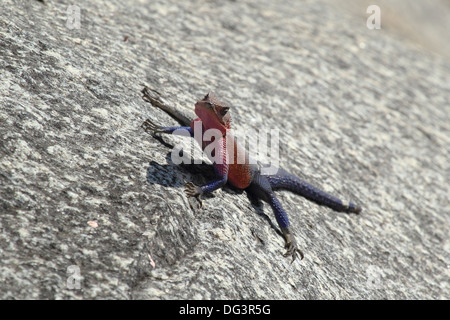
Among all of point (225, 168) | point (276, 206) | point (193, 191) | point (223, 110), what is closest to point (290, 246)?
point (276, 206)

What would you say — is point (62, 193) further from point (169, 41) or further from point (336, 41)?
point (336, 41)

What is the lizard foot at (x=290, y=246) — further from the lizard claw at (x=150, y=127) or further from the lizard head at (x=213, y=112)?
the lizard claw at (x=150, y=127)

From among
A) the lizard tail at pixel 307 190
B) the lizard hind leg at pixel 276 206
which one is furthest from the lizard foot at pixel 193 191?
the lizard tail at pixel 307 190

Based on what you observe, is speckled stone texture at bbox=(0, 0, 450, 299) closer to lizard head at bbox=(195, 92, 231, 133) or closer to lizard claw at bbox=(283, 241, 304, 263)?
lizard claw at bbox=(283, 241, 304, 263)

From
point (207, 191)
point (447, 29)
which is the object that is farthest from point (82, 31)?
point (447, 29)

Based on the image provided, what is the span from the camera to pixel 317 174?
331 inches

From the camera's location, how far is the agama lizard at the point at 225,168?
6.16 metres

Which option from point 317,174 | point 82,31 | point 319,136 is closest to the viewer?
point 82,31

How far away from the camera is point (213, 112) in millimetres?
6188

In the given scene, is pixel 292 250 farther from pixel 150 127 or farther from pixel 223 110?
pixel 150 127

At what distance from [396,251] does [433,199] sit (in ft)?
7.28

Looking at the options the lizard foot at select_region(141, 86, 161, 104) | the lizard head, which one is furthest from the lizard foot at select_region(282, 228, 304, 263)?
the lizard foot at select_region(141, 86, 161, 104)

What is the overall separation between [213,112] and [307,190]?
2.14 metres

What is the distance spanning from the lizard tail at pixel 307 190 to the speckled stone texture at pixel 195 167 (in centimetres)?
14
